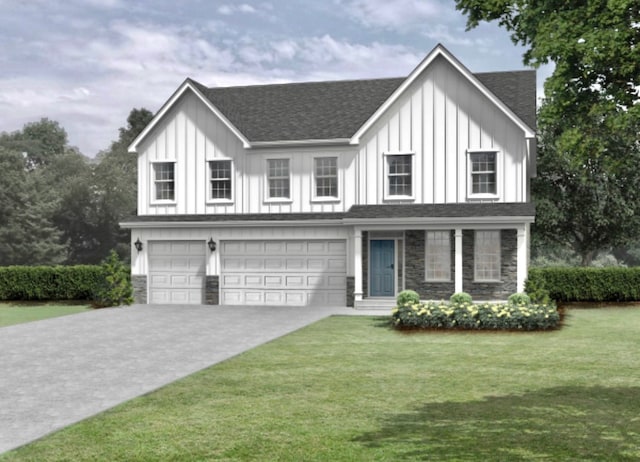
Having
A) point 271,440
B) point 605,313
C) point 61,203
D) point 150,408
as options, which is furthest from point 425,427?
point 61,203

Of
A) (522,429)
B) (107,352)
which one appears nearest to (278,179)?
(107,352)

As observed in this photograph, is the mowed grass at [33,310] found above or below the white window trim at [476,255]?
below

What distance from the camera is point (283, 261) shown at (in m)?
30.2

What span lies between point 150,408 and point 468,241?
1976cm

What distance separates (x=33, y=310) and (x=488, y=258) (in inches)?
701

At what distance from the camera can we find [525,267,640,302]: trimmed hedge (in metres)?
28.7

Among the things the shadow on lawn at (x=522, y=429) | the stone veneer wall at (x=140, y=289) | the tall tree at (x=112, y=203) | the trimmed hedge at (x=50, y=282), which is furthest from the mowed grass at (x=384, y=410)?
the tall tree at (x=112, y=203)

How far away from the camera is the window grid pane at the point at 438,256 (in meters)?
28.8

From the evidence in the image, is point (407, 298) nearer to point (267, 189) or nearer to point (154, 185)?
point (267, 189)

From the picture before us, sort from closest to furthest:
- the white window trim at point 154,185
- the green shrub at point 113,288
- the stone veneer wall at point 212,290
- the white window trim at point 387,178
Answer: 1. the white window trim at point 387,178
2. the green shrub at point 113,288
3. the stone veneer wall at point 212,290
4. the white window trim at point 154,185

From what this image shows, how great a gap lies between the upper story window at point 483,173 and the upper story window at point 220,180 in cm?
979

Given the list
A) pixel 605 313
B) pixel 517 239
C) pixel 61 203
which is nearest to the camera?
pixel 605 313

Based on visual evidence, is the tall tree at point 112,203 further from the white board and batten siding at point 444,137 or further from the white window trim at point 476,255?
the white window trim at point 476,255

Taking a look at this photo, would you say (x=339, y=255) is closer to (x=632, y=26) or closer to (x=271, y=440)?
(x=632, y=26)
